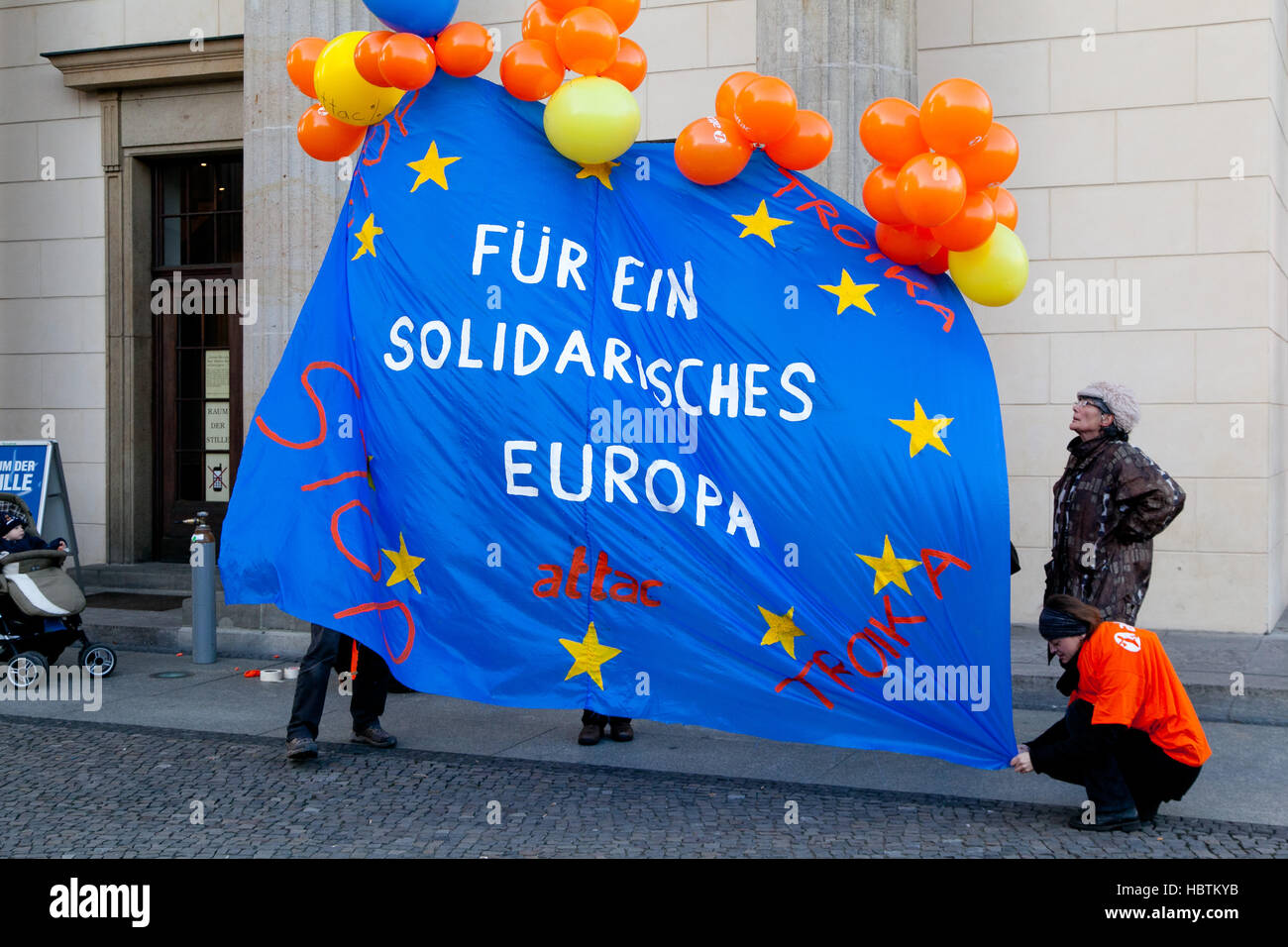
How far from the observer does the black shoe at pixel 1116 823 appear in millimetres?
5184

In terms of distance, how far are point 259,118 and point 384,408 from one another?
4.69m

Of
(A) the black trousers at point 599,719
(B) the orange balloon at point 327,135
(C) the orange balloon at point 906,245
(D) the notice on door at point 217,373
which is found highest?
(B) the orange balloon at point 327,135

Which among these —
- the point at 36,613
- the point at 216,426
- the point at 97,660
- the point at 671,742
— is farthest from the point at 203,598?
the point at 671,742

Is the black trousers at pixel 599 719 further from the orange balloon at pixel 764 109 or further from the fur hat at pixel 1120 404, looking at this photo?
the orange balloon at pixel 764 109

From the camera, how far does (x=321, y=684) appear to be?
6520 mm

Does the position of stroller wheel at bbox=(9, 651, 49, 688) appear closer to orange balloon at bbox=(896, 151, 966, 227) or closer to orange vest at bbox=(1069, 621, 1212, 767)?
orange balloon at bbox=(896, 151, 966, 227)

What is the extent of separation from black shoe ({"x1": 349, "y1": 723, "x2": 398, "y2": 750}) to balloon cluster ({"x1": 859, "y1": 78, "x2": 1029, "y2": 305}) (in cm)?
356

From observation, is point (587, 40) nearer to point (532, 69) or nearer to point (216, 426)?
point (532, 69)

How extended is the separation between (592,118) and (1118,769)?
3.47 metres

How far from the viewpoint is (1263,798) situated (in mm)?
5730

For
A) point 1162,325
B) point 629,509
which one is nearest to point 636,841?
point 629,509

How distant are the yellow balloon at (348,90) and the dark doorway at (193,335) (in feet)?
21.1

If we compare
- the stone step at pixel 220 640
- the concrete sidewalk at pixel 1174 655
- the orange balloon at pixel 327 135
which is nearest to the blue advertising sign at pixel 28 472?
the concrete sidewalk at pixel 1174 655

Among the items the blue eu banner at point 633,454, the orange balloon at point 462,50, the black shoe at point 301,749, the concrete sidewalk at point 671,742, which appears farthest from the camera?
the black shoe at point 301,749
